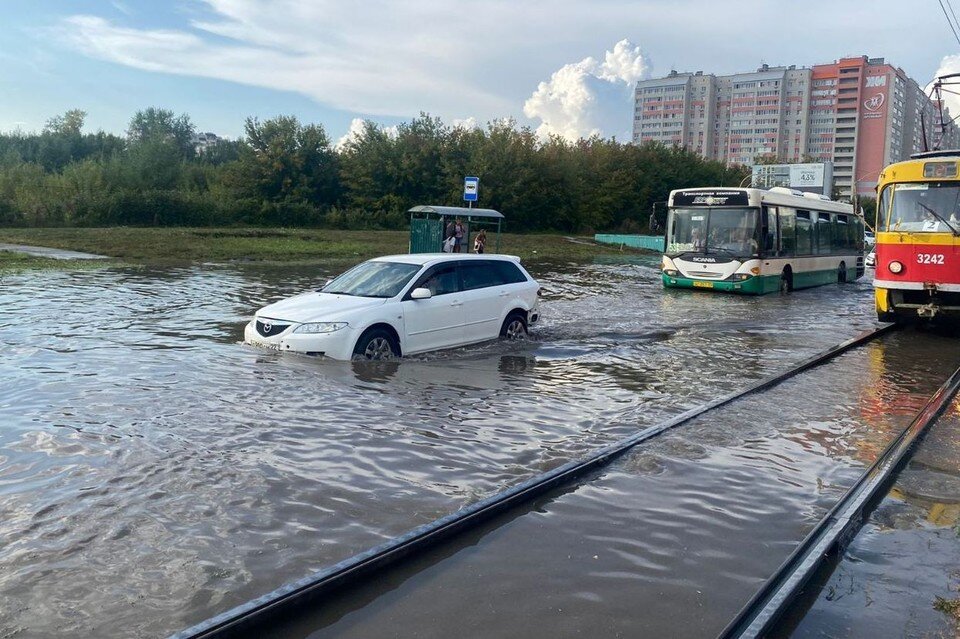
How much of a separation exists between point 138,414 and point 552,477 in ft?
13.4

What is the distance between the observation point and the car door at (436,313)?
1159 cm

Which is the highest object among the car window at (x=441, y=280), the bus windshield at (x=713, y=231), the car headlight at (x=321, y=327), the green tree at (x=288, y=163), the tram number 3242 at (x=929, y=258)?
the green tree at (x=288, y=163)

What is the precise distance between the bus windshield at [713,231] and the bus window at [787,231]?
155 cm

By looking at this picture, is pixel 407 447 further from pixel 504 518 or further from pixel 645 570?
pixel 645 570

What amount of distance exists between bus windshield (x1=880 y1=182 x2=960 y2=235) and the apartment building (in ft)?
385

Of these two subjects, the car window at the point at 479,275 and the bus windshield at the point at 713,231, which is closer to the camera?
the car window at the point at 479,275

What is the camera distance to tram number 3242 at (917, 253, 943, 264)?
15.4m

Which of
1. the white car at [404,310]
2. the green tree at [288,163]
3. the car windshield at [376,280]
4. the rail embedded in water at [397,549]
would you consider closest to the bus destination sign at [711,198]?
the white car at [404,310]

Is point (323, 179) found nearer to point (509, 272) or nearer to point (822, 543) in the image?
point (509, 272)

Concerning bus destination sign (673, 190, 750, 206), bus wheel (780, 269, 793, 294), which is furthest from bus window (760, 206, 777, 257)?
bus wheel (780, 269, 793, 294)

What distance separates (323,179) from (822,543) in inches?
2092

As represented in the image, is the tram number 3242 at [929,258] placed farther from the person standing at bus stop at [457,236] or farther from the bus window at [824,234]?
the person standing at bus stop at [457,236]

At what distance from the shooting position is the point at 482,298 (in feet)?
42.3

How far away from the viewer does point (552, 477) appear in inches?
247
